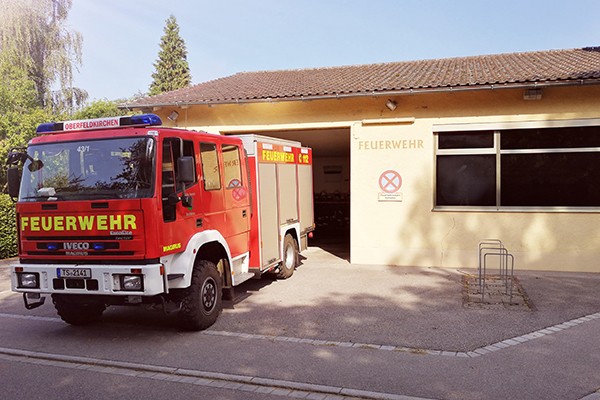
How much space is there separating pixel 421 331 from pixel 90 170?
4647 millimetres

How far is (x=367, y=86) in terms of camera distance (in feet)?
37.7

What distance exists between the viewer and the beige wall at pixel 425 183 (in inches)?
406

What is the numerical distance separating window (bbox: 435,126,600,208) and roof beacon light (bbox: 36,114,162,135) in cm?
687

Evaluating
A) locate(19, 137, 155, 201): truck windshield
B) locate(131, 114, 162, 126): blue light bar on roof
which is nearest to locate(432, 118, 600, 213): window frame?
locate(131, 114, 162, 126): blue light bar on roof

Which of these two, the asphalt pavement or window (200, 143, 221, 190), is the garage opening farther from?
window (200, 143, 221, 190)

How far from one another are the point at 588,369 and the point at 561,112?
670cm

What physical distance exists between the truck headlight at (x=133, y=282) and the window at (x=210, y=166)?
167cm

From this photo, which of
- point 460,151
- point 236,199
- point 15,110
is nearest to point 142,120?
point 236,199

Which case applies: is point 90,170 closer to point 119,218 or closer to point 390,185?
point 119,218

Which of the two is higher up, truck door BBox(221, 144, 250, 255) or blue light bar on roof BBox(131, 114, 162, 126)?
blue light bar on roof BBox(131, 114, 162, 126)

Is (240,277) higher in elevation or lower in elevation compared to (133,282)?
lower

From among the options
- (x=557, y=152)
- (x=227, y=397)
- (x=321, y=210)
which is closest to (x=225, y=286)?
(x=227, y=397)

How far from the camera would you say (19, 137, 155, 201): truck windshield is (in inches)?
235

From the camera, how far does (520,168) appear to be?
1067 centimetres
